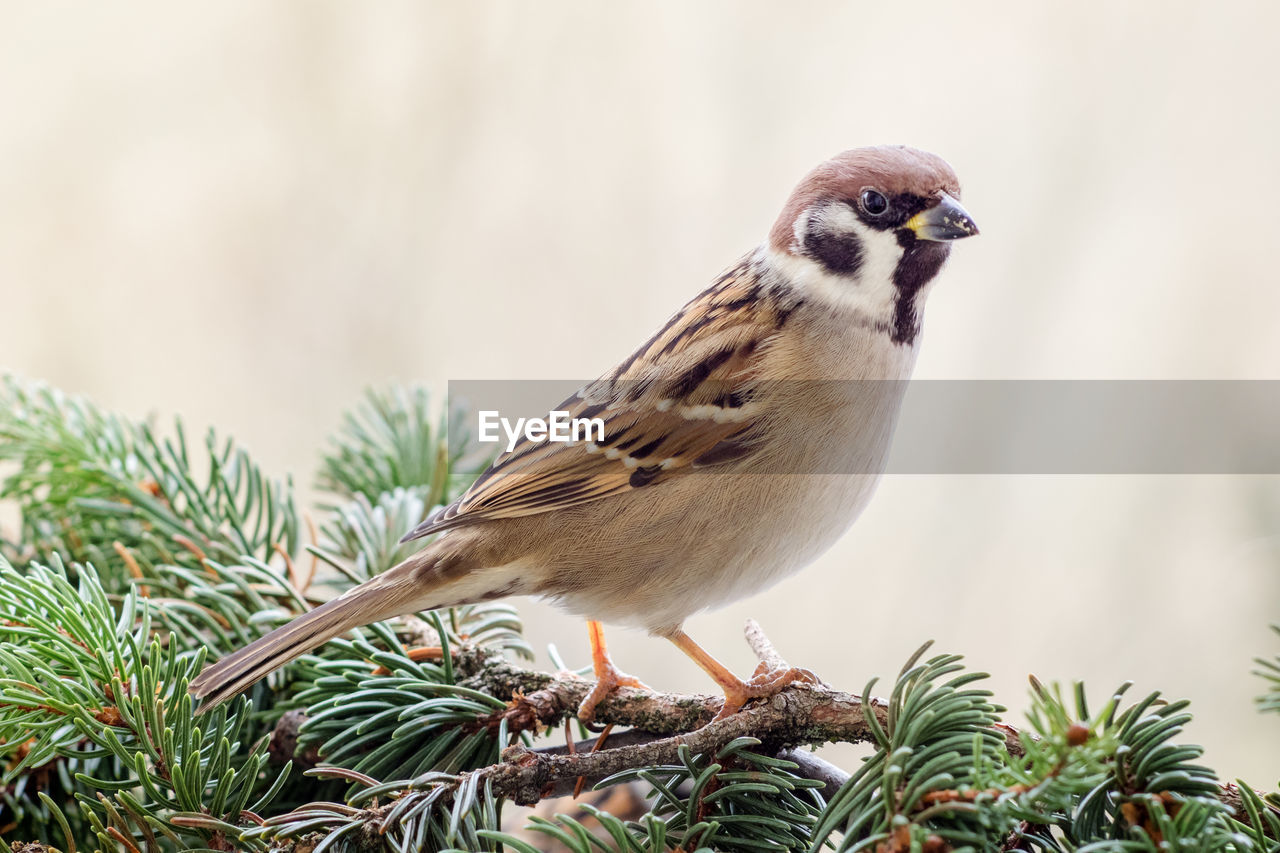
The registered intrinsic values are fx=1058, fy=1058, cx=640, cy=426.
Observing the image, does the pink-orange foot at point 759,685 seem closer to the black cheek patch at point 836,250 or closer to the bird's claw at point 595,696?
the bird's claw at point 595,696

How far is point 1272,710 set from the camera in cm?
104

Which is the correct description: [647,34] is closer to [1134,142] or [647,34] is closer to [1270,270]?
[1134,142]

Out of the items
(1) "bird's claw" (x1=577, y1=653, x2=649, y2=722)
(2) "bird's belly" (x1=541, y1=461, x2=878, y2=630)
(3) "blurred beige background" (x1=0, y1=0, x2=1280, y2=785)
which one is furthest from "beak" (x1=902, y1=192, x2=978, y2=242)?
(3) "blurred beige background" (x1=0, y1=0, x2=1280, y2=785)

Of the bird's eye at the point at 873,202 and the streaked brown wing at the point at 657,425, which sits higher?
the bird's eye at the point at 873,202

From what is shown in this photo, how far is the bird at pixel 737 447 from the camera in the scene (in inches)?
56.4

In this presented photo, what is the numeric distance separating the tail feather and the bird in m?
0.09

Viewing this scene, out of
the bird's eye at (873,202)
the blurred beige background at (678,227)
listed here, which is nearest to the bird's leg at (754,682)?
the bird's eye at (873,202)

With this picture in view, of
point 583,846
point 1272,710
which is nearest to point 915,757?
point 583,846

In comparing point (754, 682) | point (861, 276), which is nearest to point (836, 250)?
point (861, 276)

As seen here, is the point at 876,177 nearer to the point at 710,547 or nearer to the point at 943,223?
the point at 943,223

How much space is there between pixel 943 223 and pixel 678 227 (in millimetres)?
2121

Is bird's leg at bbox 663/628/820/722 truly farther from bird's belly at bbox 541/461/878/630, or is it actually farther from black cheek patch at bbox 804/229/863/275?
black cheek patch at bbox 804/229/863/275

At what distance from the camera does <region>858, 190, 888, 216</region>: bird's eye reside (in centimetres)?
149

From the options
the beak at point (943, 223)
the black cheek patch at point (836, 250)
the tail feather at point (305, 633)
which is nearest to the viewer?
the tail feather at point (305, 633)
